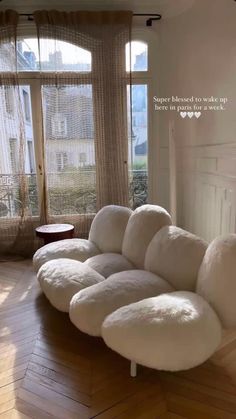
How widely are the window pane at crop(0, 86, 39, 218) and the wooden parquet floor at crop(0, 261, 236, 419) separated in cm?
180

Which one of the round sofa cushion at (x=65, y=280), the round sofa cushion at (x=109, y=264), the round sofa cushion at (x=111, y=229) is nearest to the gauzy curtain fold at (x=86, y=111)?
the round sofa cushion at (x=111, y=229)

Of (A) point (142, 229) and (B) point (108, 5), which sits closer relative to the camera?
(A) point (142, 229)

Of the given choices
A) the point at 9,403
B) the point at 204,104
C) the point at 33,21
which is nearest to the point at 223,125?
the point at 204,104

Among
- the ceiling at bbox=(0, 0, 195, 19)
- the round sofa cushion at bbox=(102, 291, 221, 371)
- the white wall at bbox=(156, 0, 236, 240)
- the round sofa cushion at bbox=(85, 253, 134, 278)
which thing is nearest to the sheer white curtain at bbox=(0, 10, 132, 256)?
the ceiling at bbox=(0, 0, 195, 19)

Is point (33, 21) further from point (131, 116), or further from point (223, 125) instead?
point (223, 125)

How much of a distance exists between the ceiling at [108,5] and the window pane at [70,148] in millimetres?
830

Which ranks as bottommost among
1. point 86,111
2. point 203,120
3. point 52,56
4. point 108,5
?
point 203,120

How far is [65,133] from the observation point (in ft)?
11.5

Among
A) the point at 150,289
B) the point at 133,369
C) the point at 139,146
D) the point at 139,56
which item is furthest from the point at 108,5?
the point at 133,369

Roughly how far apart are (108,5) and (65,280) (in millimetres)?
2993

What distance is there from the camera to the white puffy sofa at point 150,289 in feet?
4.75

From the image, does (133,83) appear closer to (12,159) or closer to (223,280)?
(12,159)

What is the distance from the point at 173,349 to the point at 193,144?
2.42m

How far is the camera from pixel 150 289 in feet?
6.13
